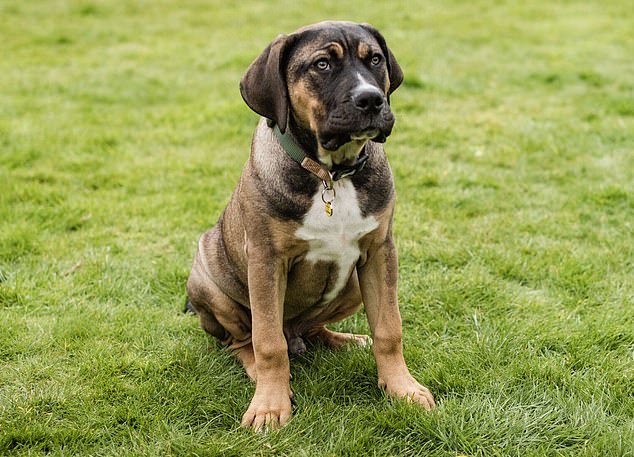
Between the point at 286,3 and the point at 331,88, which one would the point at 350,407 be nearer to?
the point at 331,88

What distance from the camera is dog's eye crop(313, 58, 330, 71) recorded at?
11.6ft

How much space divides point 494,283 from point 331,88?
220cm

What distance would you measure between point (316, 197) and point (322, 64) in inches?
24.9

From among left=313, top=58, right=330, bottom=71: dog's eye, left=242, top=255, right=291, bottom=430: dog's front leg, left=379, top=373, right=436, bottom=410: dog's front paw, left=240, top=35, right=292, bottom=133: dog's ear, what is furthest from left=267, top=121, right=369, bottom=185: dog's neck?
left=379, top=373, right=436, bottom=410: dog's front paw

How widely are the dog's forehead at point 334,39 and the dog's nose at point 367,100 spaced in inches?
11.8

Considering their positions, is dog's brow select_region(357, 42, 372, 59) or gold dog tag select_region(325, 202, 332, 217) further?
gold dog tag select_region(325, 202, 332, 217)

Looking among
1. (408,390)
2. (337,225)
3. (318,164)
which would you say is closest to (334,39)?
(318,164)

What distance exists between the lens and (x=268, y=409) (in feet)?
12.2

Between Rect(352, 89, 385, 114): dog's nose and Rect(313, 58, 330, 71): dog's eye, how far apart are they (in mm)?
265

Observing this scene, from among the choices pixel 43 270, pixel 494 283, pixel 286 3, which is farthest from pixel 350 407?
pixel 286 3

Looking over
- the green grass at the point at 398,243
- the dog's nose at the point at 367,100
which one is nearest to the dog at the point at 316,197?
the dog's nose at the point at 367,100

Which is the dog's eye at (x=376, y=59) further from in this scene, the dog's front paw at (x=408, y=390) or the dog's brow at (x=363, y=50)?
the dog's front paw at (x=408, y=390)

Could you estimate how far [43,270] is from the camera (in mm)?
5434

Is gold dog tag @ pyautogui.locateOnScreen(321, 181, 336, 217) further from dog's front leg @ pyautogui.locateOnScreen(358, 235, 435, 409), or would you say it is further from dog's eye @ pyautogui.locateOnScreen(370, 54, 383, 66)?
dog's eye @ pyautogui.locateOnScreen(370, 54, 383, 66)
